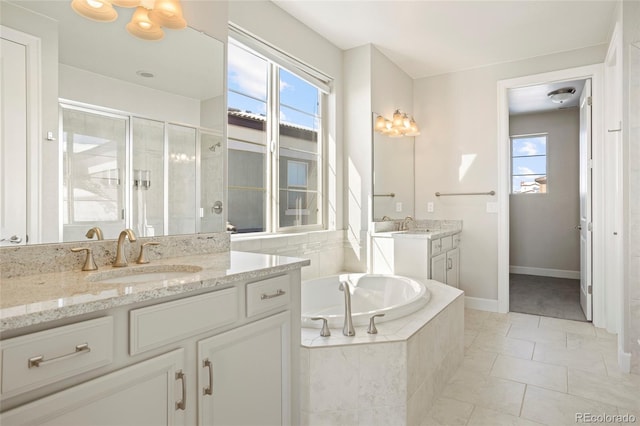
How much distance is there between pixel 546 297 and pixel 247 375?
4362mm

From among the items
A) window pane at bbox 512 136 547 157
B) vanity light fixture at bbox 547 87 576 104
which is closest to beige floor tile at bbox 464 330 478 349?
vanity light fixture at bbox 547 87 576 104

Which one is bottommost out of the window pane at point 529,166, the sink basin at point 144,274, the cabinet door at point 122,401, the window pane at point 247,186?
the cabinet door at point 122,401

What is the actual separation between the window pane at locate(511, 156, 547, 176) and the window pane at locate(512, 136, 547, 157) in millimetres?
81

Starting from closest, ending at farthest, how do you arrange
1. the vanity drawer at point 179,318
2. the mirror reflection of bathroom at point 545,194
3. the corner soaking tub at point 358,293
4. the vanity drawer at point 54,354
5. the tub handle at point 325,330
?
the vanity drawer at point 54,354 → the vanity drawer at point 179,318 → the tub handle at point 325,330 → the corner soaking tub at point 358,293 → the mirror reflection of bathroom at point 545,194

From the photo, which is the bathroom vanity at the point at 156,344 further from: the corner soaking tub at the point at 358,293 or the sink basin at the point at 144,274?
the corner soaking tub at the point at 358,293

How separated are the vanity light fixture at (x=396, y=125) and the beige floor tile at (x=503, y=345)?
81.4 inches

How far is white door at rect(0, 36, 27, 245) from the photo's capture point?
1219 millimetres

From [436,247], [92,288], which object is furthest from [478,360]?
[92,288]

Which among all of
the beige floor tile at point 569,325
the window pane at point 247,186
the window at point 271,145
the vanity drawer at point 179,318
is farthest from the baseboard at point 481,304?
the vanity drawer at point 179,318

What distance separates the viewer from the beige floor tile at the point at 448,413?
1931mm

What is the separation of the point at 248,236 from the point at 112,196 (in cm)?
128

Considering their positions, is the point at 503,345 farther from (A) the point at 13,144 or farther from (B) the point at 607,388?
(A) the point at 13,144

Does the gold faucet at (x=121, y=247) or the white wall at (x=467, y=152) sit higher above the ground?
the white wall at (x=467, y=152)

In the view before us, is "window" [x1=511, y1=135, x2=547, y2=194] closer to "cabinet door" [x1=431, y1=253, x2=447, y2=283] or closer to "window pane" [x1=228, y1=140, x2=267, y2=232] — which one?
"cabinet door" [x1=431, y1=253, x2=447, y2=283]
